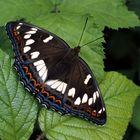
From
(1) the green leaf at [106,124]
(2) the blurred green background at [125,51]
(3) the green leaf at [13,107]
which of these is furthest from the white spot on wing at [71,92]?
(2) the blurred green background at [125,51]

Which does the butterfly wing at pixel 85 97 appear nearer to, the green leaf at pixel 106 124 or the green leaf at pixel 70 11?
the green leaf at pixel 106 124

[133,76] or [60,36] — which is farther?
[133,76]

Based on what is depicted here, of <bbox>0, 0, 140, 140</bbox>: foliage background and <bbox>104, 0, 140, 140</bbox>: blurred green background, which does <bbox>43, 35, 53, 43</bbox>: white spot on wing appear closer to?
<bbox>0, 0, 140, 140</bbox>: foliage background

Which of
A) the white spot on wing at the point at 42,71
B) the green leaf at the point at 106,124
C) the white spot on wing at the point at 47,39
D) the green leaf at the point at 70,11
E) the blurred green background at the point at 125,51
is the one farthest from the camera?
the blurred green background at the point at 125,51

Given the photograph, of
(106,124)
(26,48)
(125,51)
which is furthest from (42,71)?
(125,51)

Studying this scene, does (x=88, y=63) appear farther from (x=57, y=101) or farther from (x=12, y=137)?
(x=12, y=137)

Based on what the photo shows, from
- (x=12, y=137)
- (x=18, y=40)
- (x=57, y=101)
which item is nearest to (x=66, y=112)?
(x=57, y=101)

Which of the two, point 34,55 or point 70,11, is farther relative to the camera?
point 70,11

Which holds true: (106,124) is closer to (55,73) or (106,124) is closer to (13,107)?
(55,73)
